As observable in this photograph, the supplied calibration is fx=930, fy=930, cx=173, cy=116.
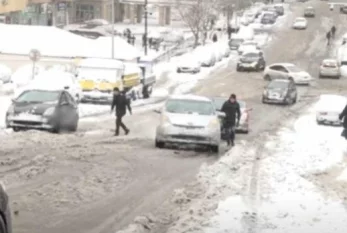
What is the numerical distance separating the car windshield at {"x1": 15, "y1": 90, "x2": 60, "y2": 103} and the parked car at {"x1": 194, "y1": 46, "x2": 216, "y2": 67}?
136 ft

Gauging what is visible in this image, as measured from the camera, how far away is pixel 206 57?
70.2 metres

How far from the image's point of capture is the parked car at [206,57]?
6906cm

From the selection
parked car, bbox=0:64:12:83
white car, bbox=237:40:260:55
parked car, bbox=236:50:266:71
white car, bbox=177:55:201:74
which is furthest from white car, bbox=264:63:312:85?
parked car, bbox=0:64:12:83

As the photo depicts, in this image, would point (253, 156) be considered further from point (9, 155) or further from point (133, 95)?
point (133, 95)

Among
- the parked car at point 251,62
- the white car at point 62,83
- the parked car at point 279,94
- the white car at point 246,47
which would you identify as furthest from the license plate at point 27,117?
the white car at point 246,47

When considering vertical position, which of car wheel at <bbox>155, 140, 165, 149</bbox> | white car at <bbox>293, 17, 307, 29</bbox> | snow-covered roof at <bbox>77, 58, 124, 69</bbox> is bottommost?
white car at <bbox>293, 17, 307, 29</bbox>

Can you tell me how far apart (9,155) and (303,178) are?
6.09 metres

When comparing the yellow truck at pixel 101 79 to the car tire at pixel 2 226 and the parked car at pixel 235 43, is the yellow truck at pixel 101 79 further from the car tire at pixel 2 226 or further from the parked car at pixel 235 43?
the parked car at pixel 235 43

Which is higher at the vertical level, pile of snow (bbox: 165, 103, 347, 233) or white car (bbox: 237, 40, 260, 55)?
pile of snow (bbox: 165, 103, 347, 233)

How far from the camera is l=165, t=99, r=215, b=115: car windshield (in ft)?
79.3

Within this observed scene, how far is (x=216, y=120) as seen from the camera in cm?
2378

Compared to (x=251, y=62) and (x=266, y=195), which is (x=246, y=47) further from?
(x=266, y=195)

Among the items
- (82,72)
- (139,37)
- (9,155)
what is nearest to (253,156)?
(9,155)

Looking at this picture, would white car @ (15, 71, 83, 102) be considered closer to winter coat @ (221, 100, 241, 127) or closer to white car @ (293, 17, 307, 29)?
winter coat @ (221, 100, 241, 127)
